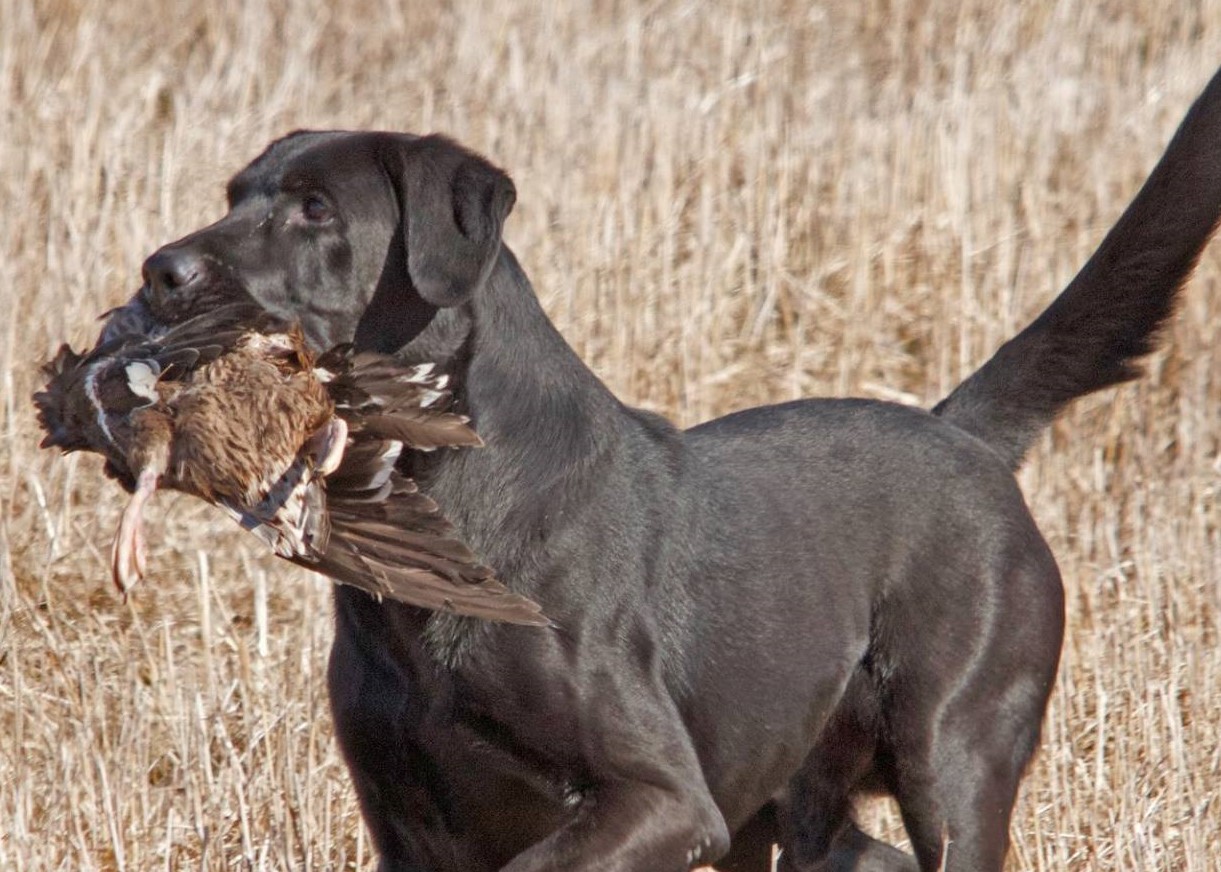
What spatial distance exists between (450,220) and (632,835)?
1225 millimetres

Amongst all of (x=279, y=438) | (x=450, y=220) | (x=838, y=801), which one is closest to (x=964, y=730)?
(x=838, y=801)

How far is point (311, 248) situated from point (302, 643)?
2.10 meters

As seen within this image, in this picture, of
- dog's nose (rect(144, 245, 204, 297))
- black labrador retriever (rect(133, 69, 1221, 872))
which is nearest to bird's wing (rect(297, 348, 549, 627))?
black labrador retriever (rect(133, 69, 1221, 872))

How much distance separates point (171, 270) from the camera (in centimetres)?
338

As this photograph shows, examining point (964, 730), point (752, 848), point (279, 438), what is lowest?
point (752, 848)

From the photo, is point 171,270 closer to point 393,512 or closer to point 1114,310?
point 393,512

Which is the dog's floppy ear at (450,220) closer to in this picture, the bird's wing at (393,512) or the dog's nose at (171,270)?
the bird's wing at (393,512)

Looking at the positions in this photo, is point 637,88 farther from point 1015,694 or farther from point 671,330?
point 1015,694

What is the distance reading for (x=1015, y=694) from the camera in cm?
420

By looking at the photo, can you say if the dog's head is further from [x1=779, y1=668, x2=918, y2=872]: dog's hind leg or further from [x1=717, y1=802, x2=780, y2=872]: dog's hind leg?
[x1=717, y1=802, x2=780, y2=872]: dog's hind leg

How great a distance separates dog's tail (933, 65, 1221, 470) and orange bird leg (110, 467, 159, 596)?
2.23m

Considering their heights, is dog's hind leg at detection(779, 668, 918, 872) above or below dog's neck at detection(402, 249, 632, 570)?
below

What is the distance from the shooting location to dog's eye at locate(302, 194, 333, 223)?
3.62m

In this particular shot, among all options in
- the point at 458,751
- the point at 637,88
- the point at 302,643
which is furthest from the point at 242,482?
the point at 637,88
